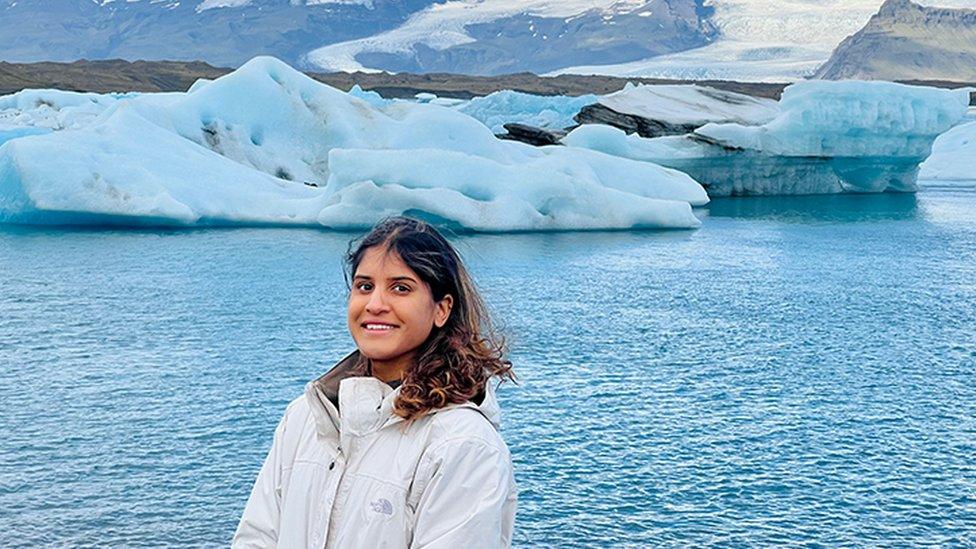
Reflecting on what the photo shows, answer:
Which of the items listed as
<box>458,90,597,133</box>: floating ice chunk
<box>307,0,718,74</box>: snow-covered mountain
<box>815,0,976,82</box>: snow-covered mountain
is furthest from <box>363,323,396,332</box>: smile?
<box>307,0,718,74</box>: snow-covered mountain

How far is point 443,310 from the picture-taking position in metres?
2.19

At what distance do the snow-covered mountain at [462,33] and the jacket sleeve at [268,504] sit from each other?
220 ft

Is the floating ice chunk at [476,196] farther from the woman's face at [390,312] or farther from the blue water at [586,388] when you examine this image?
the woman's face at [390,312]

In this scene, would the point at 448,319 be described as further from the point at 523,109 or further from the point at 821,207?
the point at 523,109

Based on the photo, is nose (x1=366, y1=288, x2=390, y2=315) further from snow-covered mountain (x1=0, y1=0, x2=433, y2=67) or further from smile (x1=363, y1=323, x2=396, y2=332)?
snow-covered mountain (x1=0, y1=0, x2=433, y2=67)

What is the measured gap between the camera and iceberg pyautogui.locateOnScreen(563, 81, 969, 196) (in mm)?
20391

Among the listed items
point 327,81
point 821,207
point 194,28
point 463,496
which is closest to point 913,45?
point 327,81

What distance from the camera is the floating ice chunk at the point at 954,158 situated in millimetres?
29234

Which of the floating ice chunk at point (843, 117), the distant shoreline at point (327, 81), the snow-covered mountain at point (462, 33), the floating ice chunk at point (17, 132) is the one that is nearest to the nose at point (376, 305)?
the floating ice chunk at point (843, 117)

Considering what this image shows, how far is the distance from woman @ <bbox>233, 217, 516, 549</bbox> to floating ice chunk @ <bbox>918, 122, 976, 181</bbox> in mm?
28171

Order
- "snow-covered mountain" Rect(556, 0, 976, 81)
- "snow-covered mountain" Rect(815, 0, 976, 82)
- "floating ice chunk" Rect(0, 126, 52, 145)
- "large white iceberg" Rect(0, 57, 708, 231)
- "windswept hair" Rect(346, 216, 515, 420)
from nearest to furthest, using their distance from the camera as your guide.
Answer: "windswept hair" Rect(346, 216, 515, 420) → "large white iceberg" Rect(0, 57, 708, 231) → "floating ice chunk" Rect(0, 126, 52, 145) → "snow-covered mountain" Rect(556, 0, 976, 81) → "snow-covered mountain" Rect(815, 0, 976, 82)

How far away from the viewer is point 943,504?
5.07m

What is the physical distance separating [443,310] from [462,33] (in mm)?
95003

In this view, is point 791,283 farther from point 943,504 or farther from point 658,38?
point 658,38
